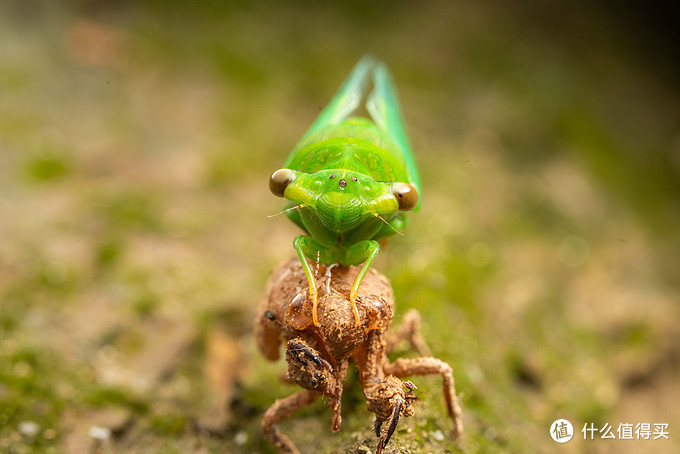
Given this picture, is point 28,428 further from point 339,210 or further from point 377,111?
point 377,111

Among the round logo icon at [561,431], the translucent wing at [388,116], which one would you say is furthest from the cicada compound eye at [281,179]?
the round logo icon at [561,431]

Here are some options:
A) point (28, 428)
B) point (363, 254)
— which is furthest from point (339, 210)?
point (28, 428)

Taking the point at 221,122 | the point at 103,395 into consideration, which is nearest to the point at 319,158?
the point at 103,395

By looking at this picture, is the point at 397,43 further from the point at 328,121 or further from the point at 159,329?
the point at 159,329

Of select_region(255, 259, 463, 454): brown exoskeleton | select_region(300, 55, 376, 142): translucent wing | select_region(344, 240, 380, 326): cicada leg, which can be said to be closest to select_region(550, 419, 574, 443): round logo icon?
select_region(255, 259, 463, 454): brown exoskeleton

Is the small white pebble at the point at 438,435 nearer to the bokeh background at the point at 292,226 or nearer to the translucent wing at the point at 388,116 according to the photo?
the bokeh background at the point at 292,226

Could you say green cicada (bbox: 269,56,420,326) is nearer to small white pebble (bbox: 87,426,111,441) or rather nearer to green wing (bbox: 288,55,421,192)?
green wing (bbox: 288,55,421,192)
